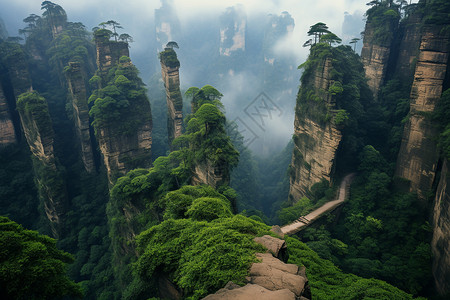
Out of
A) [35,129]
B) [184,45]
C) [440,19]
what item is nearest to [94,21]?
[184,45]

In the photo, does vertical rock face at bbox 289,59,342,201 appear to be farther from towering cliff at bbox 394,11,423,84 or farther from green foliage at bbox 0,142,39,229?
green foliage at bbox 0,142,39,229

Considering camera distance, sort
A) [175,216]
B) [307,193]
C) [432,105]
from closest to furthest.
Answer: [175,216] → [432,105] → [307,193]

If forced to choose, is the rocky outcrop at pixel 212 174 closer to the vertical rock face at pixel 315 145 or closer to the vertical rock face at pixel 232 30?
the vertical rock face at pixel 315 145

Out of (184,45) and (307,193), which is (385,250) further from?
(184,45)

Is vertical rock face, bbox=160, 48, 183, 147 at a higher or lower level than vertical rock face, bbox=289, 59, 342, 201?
higher

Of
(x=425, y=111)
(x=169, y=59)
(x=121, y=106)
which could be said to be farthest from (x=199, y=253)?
(x=169, y=59)

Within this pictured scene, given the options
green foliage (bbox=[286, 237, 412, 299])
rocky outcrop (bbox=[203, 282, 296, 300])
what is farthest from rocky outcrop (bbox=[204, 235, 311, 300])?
green foliage (bbox=[286, 237, 412, 299])
